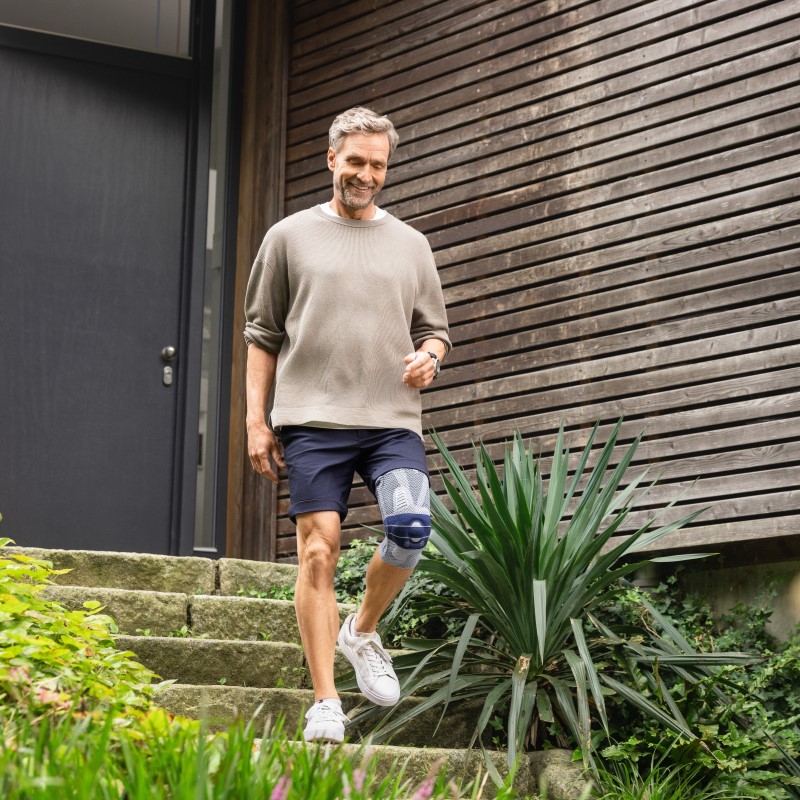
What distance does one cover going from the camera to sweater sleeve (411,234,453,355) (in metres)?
3.71

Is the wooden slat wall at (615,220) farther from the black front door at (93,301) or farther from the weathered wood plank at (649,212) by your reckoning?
the black front door at (93,301)

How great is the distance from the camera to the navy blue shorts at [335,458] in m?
3.42

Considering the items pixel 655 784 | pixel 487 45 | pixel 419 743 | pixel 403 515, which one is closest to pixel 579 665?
pixel 655 784

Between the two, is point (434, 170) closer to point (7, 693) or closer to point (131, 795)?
point (7, 693)

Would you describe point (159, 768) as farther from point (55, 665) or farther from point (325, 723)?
point (325, 723)

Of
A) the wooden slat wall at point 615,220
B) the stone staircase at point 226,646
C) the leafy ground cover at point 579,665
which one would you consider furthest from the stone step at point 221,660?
the wooden slat wall at point 615,220

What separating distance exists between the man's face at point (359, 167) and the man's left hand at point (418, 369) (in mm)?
473

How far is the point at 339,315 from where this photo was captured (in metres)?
3.49

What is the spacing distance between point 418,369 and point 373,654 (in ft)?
2.67

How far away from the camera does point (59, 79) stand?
6.17 meters

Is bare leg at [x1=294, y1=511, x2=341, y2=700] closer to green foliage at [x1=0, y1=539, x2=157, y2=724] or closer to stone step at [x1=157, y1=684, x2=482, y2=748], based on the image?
stone step at [x1=157, y1=684, x2=482, y2=748]

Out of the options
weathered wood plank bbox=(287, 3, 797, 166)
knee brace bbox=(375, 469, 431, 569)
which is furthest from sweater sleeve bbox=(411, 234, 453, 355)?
weathered wood plank bbox=(287, 3, 797, 166)

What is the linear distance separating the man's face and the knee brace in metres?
0.78

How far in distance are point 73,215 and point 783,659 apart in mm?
3817
